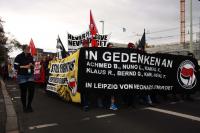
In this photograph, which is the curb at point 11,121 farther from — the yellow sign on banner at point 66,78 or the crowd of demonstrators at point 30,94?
the yellow sign on banner at point 66,78

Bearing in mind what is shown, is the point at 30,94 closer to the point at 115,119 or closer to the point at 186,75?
the point at 115,119

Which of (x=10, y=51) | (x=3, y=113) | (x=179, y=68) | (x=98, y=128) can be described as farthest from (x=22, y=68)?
(x=10, y=51)

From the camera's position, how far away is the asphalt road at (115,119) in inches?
285

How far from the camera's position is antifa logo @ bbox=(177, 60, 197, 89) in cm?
1137

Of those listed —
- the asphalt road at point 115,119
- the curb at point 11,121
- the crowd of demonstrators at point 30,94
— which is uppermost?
the crowd of demonstrators at point 30,94

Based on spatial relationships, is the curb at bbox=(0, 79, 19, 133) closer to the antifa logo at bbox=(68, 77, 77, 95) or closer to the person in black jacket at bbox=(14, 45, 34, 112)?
the person in black jacket at bbox=(14, 45, 34, 112)

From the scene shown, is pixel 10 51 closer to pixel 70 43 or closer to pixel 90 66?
pixel 70 43

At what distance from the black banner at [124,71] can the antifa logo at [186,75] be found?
10.9 inches

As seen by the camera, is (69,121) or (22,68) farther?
(22,68)

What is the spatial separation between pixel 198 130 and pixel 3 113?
5025 millimetres

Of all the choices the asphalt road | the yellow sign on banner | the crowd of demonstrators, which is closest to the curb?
the asphalt road

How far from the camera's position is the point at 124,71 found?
1005 cm

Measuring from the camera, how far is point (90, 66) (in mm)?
9820

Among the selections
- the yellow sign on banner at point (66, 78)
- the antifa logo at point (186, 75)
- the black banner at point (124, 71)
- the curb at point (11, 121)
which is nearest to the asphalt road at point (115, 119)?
the curb at point (11, 121)
